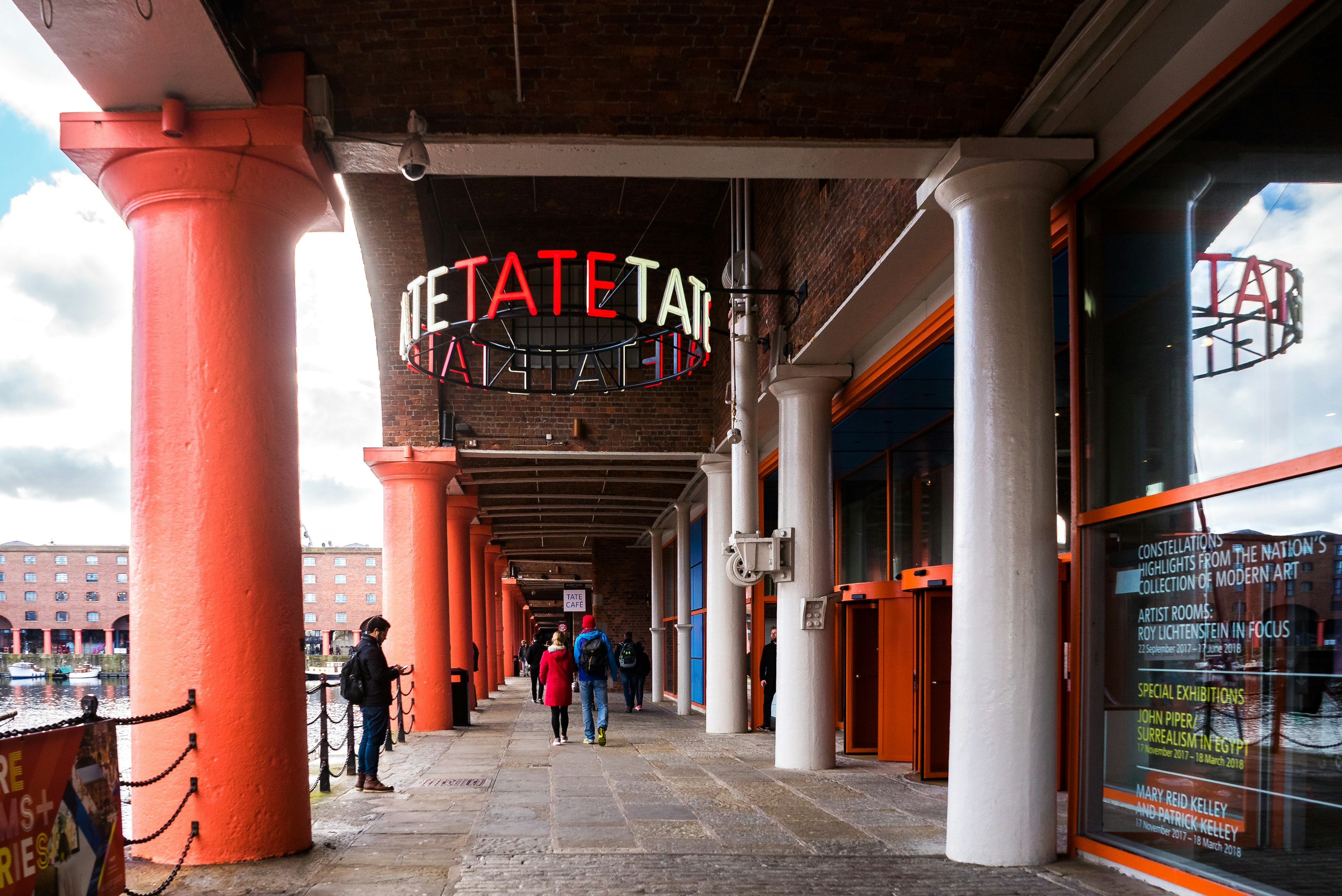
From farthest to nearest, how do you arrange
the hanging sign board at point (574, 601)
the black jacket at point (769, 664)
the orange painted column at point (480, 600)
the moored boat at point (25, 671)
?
the hanging sign board at point (574, 601)
the moored boat at point (25, 671)
the orange painted column at point (480, 600)
the black jacket at point (769, 664)

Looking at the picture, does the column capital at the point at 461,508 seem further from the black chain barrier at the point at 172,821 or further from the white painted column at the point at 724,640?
the black chain barrier at the point at 172,821

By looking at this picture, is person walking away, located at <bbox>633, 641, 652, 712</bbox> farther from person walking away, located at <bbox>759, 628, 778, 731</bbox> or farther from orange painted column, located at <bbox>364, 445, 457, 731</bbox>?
orange painted column, located at <bbox>364, 445, 457, 731</bbox>

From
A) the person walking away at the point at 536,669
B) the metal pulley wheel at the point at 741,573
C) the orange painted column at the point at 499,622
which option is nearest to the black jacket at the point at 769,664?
the metal pulley wheel at the point at 741,573

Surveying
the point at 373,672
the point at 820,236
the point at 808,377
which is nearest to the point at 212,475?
the point at 373,672

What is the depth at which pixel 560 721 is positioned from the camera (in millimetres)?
15211

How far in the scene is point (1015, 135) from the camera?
22.8 ft

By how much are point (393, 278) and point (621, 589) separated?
20.2 meters

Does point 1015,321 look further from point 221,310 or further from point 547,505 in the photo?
point 547,505

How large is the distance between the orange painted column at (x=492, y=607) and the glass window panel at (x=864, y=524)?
14.6 m

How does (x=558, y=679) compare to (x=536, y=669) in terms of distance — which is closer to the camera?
(x=558, y=679)

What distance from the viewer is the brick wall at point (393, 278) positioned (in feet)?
47.9

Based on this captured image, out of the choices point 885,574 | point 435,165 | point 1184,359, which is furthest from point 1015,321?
point 885,574

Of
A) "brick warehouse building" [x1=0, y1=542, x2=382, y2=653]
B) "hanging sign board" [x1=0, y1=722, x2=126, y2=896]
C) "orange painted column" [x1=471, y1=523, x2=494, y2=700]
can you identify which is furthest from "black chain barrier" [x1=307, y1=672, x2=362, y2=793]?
"orange painted column" [x1=471, y1=523, x2=494, y2=700]

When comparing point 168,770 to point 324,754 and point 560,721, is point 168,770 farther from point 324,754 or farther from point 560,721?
point 560,721
